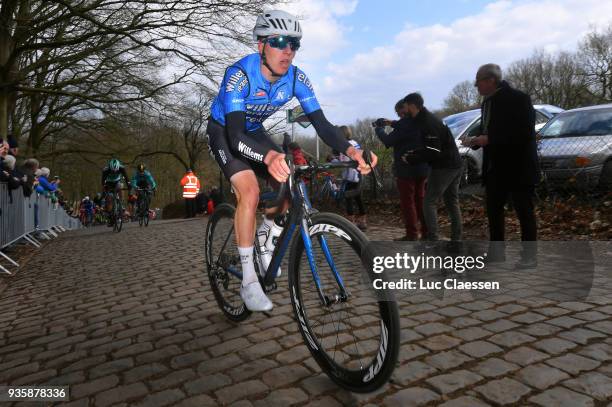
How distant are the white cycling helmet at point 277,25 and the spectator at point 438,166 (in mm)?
3160

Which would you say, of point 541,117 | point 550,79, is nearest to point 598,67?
point 550,79

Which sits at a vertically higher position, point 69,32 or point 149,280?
point 69,32

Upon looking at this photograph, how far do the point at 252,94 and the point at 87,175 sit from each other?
102ft

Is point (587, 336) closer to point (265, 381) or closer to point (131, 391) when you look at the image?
point (265, 381)

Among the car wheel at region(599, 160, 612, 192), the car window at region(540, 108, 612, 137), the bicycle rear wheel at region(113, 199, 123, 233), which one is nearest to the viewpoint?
the car wheel at region(599, 160, 612, 192)

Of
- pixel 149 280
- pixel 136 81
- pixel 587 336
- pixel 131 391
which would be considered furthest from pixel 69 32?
pixel 587 336

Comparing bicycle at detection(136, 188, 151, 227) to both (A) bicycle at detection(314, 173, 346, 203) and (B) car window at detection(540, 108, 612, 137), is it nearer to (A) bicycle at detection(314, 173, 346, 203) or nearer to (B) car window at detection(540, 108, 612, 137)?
(A) bicycle at detection(314, 173, 346, 203)

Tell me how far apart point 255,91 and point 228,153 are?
50cm

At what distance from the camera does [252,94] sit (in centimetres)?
327

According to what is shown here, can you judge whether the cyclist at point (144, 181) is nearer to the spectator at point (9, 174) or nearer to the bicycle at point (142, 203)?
the bicycle at point (142, 203)

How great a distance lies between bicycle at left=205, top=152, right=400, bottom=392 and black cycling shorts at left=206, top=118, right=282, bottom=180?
0.50m

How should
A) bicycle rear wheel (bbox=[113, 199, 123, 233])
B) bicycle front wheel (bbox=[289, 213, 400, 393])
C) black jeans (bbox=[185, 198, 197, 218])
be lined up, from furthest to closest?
black jeans (bbox=[185, 198, 197, 218]) < bicycle rear wheel (bbox=[113, 199, 123, 233]) < bicycle front wheel (bbox=[289, 213, 400, 393])

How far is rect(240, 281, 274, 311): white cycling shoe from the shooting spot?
3064 millimetres

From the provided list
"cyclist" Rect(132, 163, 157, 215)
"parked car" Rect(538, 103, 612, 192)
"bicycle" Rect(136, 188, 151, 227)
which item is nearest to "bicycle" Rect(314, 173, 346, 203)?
"parked car" Rect(538, 103, 612, 192)
